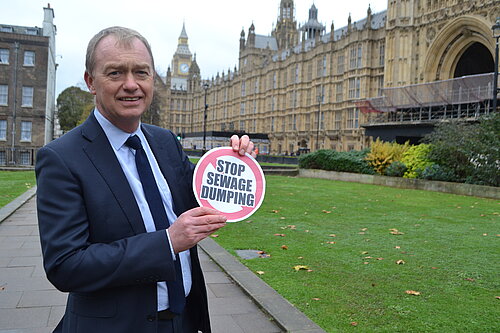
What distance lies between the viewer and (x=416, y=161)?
1928cm

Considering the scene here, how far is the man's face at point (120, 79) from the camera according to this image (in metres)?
1.65

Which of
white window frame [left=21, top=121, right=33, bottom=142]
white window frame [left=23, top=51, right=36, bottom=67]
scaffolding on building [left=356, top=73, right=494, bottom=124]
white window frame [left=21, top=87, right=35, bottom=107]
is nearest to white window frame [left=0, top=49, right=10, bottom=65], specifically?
white window frame [left=23, top=51, right=36, bottom=67]

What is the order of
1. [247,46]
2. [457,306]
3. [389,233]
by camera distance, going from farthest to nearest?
[247,46] < [389,233] < [457,306]

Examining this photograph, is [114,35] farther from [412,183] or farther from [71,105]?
[71,105]

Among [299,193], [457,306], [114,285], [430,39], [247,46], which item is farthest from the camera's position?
[247,46]

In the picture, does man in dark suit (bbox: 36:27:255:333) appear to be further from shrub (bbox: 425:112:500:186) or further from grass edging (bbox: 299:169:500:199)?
shrub (bbox: 425:112:500:186)

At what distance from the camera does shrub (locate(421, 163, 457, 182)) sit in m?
17.6

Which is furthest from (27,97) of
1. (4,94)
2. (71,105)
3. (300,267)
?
(71,105)

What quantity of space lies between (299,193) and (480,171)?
6.78 m

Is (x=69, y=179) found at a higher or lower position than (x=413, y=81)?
lower

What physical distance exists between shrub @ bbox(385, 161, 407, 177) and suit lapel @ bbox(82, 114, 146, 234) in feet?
63.5

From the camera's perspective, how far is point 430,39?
1366 inches

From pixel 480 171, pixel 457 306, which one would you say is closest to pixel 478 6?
pixel 480 171

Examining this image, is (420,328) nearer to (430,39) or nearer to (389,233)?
(389,233)
